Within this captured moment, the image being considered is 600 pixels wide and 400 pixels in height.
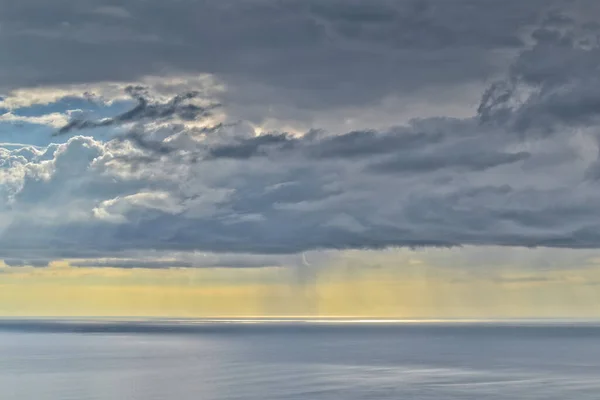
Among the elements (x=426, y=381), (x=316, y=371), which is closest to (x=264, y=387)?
(x=426, y=381)

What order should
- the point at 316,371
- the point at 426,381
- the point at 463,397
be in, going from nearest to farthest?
the point at 463,397 → the point at 426,381 → the point at 316,371

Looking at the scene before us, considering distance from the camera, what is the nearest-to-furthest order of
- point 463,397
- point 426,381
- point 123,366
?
1. point 463,397
2. point 426,381
3. point 123,366

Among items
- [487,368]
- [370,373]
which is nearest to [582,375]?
[487,368]

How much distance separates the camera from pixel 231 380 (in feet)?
412

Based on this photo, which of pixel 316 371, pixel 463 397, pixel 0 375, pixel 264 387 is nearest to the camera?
pixel 463 397

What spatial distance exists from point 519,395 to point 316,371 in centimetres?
4571

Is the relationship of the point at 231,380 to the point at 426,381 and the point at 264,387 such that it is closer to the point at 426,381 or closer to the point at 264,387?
the point at 264,387

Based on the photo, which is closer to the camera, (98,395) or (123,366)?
(98,395)

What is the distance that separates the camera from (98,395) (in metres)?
105

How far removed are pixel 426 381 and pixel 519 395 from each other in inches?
789

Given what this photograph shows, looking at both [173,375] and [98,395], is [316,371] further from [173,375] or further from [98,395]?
[98,395]

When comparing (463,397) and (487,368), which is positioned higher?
(487,368)

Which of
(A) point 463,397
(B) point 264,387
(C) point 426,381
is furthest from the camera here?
(C) point 426,381

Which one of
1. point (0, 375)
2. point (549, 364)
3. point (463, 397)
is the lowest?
point (463, 397)
